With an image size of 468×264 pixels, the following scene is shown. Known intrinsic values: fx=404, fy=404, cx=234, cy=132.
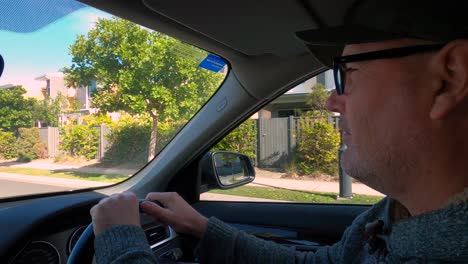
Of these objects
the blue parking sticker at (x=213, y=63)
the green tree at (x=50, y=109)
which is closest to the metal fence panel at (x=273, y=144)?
the blue parking sticker at (x=213, y=63)

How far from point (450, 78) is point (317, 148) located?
5.28 metres

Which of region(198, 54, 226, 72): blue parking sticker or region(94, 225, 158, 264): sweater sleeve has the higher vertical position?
region(198, 54, 226, 72): blue parking sticker

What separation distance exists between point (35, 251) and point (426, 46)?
6.11ft

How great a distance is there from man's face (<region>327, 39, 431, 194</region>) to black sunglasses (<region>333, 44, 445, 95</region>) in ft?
0.04

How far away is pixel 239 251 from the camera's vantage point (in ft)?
6.56

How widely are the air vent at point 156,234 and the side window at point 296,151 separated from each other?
4.25 ft

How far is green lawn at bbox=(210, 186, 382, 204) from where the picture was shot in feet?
11.7

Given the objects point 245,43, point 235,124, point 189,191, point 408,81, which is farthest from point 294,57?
point 408,81

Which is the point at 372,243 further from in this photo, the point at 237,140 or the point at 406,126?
the point at 237,140

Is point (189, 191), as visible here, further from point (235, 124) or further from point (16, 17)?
point (16, 17)

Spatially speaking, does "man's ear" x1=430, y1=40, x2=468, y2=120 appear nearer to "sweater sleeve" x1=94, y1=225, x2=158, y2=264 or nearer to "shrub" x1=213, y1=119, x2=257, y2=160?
"sweater sleeve" x1=94, y1=225, x2=158, y2=264

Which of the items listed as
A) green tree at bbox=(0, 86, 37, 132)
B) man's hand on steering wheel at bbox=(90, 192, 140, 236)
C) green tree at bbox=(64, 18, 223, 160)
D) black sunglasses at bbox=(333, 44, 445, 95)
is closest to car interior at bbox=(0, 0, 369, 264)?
man's hand on steering wheel at bbox=(90, 192, 140, 236)

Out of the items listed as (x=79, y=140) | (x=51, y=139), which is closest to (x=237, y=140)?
(x=79, y=140)

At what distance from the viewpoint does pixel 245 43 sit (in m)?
2.71
